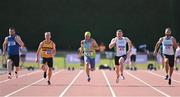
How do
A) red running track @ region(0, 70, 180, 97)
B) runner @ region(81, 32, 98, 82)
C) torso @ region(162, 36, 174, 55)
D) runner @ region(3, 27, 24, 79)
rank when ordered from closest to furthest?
1. red running track @ region(0, 70, 180, 97)
2. torso @ region(162, 36, 174, 55)
3. runner @ region(81, 32, 98, 82)
4. runner @ region(3, 27, 24, 79)

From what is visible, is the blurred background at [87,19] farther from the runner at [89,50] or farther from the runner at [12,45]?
the runner at [89,50]

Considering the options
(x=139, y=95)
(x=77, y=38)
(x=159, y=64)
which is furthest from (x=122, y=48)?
(x=77, y=38)

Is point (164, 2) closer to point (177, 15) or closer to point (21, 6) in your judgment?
point (177, 15)

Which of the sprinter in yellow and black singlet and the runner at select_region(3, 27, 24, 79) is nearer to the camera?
the sprinter in yellow and black singlet

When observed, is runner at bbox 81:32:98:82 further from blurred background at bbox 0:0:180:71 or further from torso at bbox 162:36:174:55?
blurred background at bbox 0:0:180:71

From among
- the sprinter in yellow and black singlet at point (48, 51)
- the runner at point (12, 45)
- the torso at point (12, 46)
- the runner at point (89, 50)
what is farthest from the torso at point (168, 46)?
the torso at point (12, 46)

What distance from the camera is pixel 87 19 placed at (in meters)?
50.3

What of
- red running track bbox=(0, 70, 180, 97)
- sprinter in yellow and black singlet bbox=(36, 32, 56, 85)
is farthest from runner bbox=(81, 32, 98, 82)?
sprinter in yellow and black singlet bbox=(36, 32, 56, 85)

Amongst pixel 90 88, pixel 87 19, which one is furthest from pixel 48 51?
pixel 87 19

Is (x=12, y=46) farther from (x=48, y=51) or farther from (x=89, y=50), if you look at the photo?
(x=89, y=50)

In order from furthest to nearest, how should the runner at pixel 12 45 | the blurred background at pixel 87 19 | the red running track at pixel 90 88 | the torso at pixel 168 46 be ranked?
the blurred background at pixel 87 19, the runner at pixel 12 45, the torso at pixel 168 46, the red running track at pixel 90 88

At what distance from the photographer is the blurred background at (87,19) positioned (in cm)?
4972

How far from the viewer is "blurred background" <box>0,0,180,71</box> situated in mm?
49719

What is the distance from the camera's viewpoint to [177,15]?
50438mm
